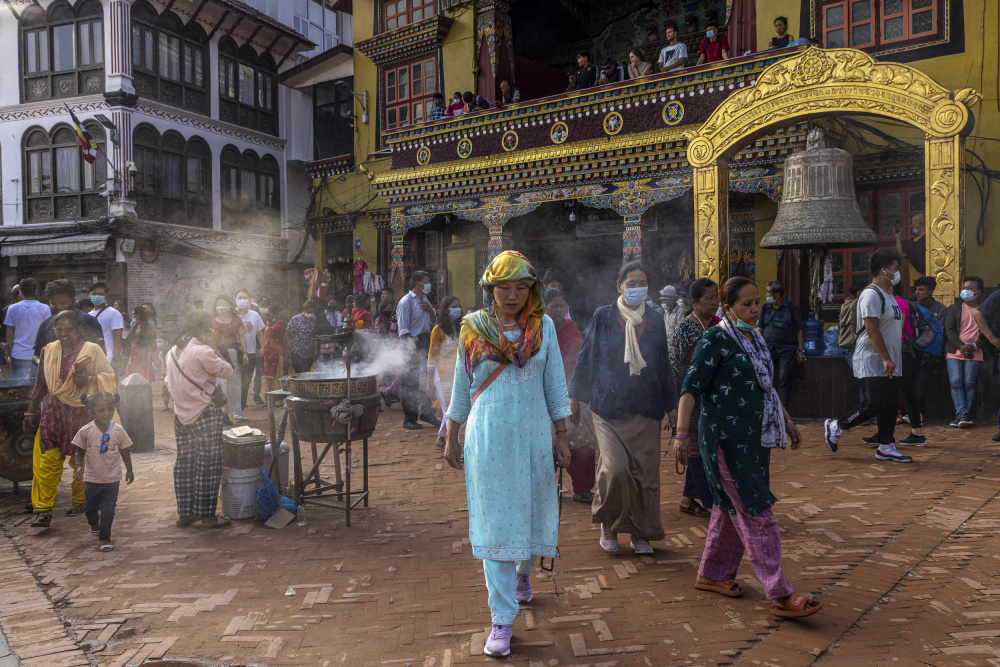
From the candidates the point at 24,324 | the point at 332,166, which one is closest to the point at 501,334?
the point at 24,324

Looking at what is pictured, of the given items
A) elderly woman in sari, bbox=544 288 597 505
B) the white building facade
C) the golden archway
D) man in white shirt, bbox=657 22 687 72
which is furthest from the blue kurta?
the white building facade

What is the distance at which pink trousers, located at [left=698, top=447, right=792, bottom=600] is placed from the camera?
343cm

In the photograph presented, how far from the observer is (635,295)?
453cm

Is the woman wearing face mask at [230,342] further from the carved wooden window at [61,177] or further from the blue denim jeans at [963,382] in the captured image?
the carved wooden window at [61,177]

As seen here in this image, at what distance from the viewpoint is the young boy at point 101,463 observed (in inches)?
201

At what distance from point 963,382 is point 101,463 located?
8.90 m

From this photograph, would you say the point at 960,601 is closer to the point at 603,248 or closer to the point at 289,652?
the point at 289,652

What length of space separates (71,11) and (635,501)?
78.0ft

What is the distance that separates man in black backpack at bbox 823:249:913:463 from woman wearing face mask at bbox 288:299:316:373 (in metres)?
7.24

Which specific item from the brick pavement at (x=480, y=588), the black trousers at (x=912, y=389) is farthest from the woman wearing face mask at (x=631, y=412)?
the black trousers at (x=912, y=389)

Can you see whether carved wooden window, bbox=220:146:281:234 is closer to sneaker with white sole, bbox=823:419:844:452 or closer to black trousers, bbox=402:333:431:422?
black trousers, bbox=402:333:431:422

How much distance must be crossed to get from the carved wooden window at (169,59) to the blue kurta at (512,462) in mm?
21713

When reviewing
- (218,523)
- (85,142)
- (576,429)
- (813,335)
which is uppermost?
(85,142)

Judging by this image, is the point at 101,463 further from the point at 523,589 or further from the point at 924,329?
the point at 924,329
